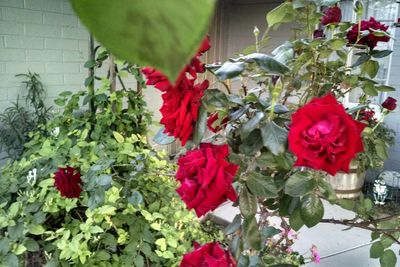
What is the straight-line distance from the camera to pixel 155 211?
5.45 ft

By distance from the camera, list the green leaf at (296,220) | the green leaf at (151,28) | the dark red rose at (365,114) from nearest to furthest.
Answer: the green leaf at (151,28) → the green leaf at (296,220) → the dark red rose at (365,114)

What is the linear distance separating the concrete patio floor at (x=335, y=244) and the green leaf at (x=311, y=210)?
1948 mm

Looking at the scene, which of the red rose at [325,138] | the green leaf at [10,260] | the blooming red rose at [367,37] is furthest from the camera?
the green leaf at [10,260]

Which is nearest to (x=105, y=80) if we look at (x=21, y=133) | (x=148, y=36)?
(x=21, y=133)

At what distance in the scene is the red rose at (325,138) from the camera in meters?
0.65

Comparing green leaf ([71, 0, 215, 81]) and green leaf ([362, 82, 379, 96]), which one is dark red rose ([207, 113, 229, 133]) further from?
green leaf ([71, 0, 215, 81])

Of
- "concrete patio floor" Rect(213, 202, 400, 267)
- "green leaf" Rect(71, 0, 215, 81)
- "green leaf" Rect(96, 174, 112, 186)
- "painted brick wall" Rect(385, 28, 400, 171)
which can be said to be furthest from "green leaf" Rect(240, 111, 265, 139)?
"painted brick wall" Rect(385, 28, 400, 171)

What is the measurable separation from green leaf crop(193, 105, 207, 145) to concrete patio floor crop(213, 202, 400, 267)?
2.17 meters

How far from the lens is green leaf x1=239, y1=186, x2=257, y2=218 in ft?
2.50

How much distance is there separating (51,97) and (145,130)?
1593 mm

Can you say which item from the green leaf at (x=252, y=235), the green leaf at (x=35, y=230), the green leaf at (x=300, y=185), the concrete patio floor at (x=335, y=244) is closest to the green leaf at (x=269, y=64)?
the green leaf at (x=300, y=185)

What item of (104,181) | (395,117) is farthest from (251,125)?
(395,117)

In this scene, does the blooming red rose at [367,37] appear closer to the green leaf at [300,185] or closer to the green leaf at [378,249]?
the green leaf at [300,185]

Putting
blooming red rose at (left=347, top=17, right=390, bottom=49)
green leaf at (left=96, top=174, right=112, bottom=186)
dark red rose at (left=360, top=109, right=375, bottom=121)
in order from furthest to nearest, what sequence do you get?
1. dark red rose at (left=360, top=109, right=375, bottom=121)
2. green leaf at (left=96, top=174, right=112, bottom=186)
3. blooming red rose at (left=347, top=17, right=390, bottom=49)
